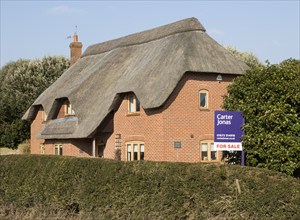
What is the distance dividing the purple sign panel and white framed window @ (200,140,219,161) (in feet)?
32.9

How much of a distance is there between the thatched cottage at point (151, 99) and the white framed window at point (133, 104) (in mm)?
54

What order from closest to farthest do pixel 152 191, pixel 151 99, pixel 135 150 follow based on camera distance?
pixel 152 191
pixel 151 99
pixel 135 150

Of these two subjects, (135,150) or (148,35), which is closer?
(135,150)

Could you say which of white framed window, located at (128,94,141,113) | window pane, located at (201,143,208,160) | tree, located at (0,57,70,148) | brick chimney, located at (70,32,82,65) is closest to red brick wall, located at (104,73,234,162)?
window pane, located at (201,143,208,160)

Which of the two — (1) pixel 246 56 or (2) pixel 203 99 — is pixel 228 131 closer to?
(2) pixel 203 99

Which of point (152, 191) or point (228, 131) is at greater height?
point (228, 131)

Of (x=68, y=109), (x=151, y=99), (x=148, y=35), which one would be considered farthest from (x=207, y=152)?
(x=68, y=109)

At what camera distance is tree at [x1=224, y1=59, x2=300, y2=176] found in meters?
19.0

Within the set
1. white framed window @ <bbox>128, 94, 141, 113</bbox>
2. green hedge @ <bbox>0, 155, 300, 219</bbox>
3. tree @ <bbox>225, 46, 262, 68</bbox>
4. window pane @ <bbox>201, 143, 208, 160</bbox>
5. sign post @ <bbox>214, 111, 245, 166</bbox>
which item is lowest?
green hedge @ <bbox>0, 155, 300, 219</bbox>

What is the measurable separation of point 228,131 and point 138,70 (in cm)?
1332

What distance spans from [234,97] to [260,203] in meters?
10.4

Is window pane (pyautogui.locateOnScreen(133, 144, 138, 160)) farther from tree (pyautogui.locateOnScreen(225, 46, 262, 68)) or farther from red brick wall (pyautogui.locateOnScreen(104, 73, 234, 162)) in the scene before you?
tree (pyautogui.locateOnScreen(225, 46, 262, 68))

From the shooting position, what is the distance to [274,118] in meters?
19.0

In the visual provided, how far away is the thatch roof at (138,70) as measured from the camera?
1090 inches
